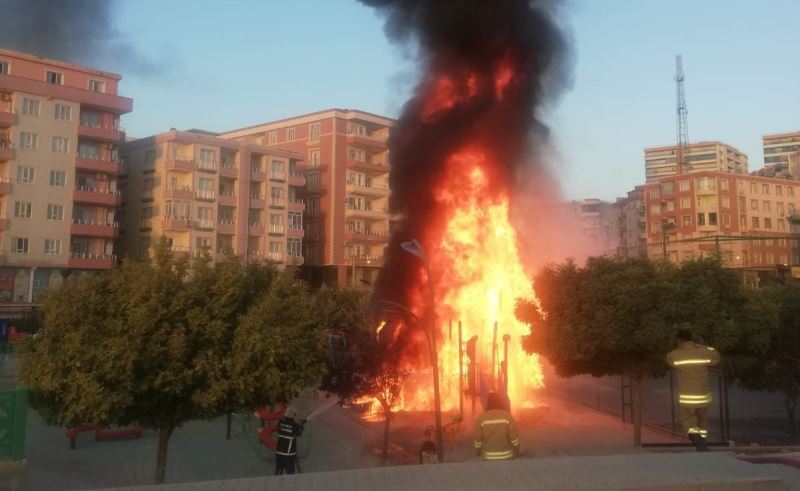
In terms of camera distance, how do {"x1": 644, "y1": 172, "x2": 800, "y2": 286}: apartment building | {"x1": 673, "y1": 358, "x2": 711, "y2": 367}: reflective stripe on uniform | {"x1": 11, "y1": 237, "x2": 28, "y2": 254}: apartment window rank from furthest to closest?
{"x1": 644, "y1": 172, "x2": 800, "y2": 286}: apartment building → {"x1": 11, "y1": 237, "x2": 28, "y2": 254}: apartment window → {"x1": 673, "y1": 358, "x2": 711, "y2": 367}: reflective stripe on uniform

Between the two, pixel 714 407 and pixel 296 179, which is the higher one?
pixel 296 179

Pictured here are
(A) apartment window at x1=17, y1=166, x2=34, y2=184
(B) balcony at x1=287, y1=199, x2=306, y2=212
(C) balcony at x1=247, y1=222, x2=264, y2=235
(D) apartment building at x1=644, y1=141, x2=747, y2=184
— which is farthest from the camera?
(D) apartment building at x1=644, y1=141, x2=747, y2=184

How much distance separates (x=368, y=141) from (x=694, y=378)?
5907 centimetres

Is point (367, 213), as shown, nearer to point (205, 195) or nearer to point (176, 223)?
point (205, 195)

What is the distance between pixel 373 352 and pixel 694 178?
71.8 meters

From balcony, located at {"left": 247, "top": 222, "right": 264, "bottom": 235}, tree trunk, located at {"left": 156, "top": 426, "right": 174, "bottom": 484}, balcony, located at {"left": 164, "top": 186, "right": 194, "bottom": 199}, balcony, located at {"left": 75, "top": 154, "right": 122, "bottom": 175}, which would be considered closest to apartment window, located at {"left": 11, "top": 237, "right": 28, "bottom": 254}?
balcony, located at {"left": 75, "top": 154, "right": 122, "bottom": 175}

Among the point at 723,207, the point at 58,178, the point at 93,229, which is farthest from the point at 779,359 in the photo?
the point at 723,207

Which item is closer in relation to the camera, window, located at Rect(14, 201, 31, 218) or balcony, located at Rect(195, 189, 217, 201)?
window, located at Rect(14, 201, 31, 218)

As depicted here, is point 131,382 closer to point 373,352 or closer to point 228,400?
point 228,400

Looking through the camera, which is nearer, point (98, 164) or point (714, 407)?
point (714, 407)

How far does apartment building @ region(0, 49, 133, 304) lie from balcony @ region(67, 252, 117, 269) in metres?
0.07

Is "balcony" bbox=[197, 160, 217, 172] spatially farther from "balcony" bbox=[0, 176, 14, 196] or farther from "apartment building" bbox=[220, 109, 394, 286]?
"balcony" bbox=[0, 176, 14, 196]

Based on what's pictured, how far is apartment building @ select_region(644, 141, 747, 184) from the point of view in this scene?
14550cm

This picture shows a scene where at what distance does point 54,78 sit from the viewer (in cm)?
4978
